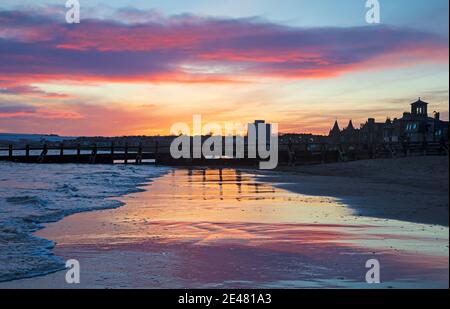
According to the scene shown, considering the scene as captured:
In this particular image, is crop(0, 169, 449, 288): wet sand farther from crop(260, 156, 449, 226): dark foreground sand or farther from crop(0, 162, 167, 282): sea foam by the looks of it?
crop(260, 156, 449, 226): dark foreground sand

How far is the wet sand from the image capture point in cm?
620

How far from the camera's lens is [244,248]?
320 inches

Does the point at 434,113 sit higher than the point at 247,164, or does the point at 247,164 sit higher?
the point at 434,113

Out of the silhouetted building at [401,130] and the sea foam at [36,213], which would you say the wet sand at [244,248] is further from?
the silhouetted building at [401,130]

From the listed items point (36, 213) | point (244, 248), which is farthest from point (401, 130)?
point (244, 248)

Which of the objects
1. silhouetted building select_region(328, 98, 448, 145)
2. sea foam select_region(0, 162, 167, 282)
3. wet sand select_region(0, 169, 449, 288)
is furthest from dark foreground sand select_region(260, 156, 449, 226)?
silhouetted building select_region(328, 98, 448, 145)

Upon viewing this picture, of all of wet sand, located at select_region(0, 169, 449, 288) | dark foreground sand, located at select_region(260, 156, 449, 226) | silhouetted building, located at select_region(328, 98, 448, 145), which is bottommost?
wet sand, located at select_region(0, 169, 449, 288)

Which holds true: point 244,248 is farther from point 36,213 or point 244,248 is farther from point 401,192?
point 401,192

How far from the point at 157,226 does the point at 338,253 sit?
4.18 m

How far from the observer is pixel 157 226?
34.2 ft

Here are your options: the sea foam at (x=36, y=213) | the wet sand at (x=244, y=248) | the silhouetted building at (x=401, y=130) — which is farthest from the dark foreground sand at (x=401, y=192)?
the silhouetted building at (x=401, y=130)
